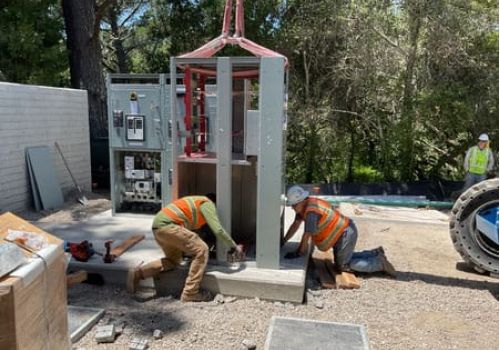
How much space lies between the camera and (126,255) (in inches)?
212

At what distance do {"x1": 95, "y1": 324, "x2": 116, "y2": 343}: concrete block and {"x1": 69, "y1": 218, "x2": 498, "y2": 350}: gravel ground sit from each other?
0.05 metres

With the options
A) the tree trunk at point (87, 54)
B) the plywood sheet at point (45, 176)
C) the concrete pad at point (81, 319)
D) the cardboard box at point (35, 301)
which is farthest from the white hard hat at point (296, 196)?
the tree trunk at point (87, 54)

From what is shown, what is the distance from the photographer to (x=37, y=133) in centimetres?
845

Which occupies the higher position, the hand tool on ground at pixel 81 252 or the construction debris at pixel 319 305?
the hand tool on ground at pixel 81 252

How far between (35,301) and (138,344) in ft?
4.72

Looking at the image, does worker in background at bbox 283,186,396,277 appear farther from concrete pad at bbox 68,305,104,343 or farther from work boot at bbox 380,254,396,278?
concrete pad at bbox 68,305,104,343

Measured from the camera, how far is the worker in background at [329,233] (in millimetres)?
4984

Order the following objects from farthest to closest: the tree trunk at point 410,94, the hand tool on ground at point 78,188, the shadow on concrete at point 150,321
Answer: the tree trunk at point 410,94, the hand tool on ground at point 78,188, the shadow on concrete at point 150,321

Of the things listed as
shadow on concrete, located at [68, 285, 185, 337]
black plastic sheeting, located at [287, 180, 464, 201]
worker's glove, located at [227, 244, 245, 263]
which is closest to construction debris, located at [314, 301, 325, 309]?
worker's glove, located at [227, 244, 245, 263]

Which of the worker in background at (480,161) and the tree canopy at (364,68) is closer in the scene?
the worker in background at (480,161)

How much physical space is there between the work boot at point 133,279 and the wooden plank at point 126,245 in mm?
633

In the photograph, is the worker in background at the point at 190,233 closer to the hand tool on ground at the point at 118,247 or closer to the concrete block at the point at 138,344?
the hand tool on ground at the point at 118,247

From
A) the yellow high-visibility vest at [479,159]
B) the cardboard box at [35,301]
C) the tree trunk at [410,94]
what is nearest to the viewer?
the cardboard box at [35,301]

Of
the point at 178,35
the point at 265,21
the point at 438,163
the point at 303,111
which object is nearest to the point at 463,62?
the point at 438,163
